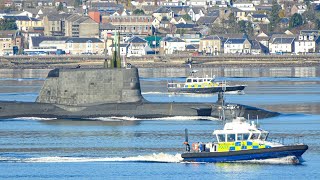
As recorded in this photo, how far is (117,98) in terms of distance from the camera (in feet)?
163

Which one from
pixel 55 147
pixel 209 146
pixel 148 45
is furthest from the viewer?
pixel 148 45

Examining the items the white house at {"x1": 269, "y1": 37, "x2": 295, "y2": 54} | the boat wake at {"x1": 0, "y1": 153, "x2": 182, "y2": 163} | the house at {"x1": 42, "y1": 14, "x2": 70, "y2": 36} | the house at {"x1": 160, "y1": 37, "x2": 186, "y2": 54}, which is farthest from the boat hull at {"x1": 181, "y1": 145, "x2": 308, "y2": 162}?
the house at {"x1": 42, "y1": 14, "x2": 70, "y2": 36}

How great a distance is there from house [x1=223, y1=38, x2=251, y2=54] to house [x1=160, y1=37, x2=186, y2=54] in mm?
6495

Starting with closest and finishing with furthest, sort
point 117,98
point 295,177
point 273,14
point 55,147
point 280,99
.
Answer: point 295,177, point 55,147, point 117,98, point 280,99, point 273,14

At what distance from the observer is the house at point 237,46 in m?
143

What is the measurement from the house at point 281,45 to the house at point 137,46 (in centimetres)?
1673

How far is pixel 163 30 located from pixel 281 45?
28575 mm

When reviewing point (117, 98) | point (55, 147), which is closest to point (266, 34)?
point (117, 98)

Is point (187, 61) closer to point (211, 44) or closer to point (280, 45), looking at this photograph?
point (211, 44)

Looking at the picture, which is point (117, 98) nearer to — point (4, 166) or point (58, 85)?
point (58, 85)

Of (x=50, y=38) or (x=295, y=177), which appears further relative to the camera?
(x=50, y=38)

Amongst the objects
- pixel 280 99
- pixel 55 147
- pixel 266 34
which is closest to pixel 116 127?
pixel 55 147

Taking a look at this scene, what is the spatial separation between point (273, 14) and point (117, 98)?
410ft

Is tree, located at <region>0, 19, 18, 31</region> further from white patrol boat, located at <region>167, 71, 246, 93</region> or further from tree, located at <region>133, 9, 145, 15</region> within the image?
white patrol boat, located at <region>167, 71, 246, 93</region>
